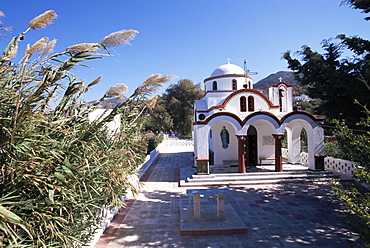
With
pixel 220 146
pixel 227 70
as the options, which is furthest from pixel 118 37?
pixel 227 70

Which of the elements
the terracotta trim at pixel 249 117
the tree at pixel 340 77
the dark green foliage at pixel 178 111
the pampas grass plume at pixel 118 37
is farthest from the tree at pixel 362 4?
the dark green foliage at pixel 178 111

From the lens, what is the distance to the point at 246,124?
11211 mm

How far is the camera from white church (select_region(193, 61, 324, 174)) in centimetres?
1118

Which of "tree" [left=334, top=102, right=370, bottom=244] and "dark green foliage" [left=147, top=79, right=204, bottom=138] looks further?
"dark green foliage" [left=147, top=79, right=204, bottom=138]

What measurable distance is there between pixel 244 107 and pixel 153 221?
805 cm

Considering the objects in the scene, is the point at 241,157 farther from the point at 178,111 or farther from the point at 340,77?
the point at 178,111

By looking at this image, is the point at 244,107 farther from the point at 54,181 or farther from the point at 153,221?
the point at 54,181

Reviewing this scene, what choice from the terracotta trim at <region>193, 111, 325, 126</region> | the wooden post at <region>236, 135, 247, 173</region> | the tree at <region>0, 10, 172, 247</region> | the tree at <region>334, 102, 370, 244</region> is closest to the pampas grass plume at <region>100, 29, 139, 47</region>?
the tree at <region>0, 10, 172, 247</region>

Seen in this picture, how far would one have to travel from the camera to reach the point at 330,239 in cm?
539

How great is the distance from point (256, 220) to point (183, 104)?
30848mm

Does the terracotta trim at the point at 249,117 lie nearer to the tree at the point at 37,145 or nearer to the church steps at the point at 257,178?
the church steps at the point at 257,178

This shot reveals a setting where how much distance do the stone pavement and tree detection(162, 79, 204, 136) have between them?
2675 centimetres

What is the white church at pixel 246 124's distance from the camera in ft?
36.7

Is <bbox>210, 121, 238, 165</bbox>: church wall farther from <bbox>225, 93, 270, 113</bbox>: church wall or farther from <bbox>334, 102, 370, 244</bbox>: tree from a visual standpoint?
<bbox>334, 102, 370, 244</bbox>: tree
